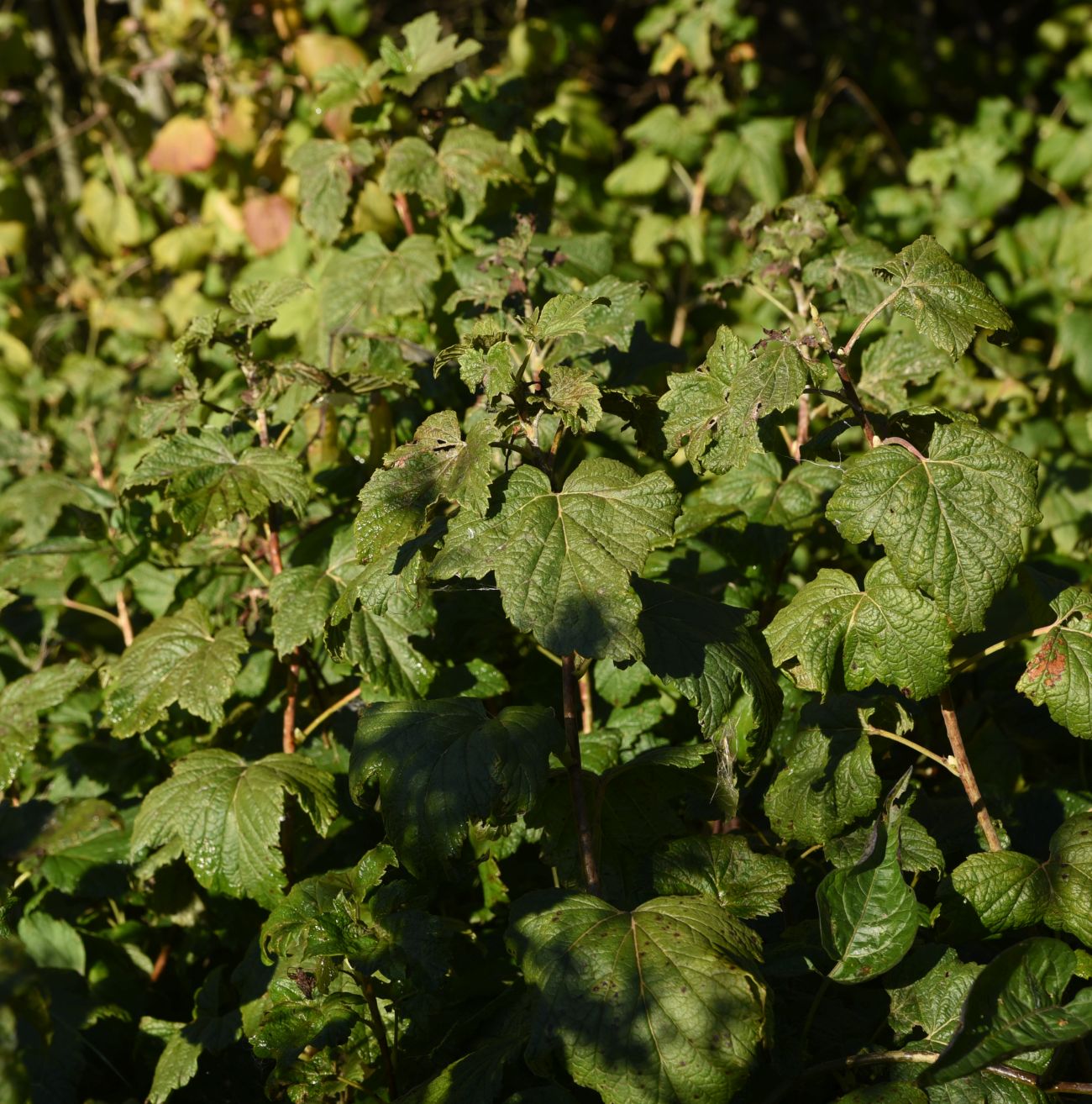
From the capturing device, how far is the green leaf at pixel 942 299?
1922 mm

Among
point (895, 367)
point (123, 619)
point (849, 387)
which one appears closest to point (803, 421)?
point (895, 367)

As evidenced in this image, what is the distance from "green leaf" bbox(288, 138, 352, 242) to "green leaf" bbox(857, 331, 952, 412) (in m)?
1.45

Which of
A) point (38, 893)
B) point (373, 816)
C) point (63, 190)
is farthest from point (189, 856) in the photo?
point (63, 190)

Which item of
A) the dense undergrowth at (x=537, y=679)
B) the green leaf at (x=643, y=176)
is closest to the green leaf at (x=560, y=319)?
the dense undergrowth at (x=537, y=679)

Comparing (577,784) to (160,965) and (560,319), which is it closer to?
(560,319)

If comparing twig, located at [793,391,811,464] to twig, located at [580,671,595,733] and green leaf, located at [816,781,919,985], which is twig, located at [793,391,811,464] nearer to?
twig, located at [580,671,595,733]

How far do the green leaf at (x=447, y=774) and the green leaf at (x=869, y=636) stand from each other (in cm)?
45

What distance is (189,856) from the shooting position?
87.1 inches

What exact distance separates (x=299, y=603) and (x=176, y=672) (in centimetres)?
30

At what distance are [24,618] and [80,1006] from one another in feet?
4.09

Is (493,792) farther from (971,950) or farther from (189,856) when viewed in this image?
(971,950)

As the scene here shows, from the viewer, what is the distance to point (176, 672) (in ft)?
7.87

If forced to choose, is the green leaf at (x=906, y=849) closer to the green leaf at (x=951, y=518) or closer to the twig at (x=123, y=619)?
the green leaf at (x=951, y=518)

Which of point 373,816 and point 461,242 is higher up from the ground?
point 461,242
